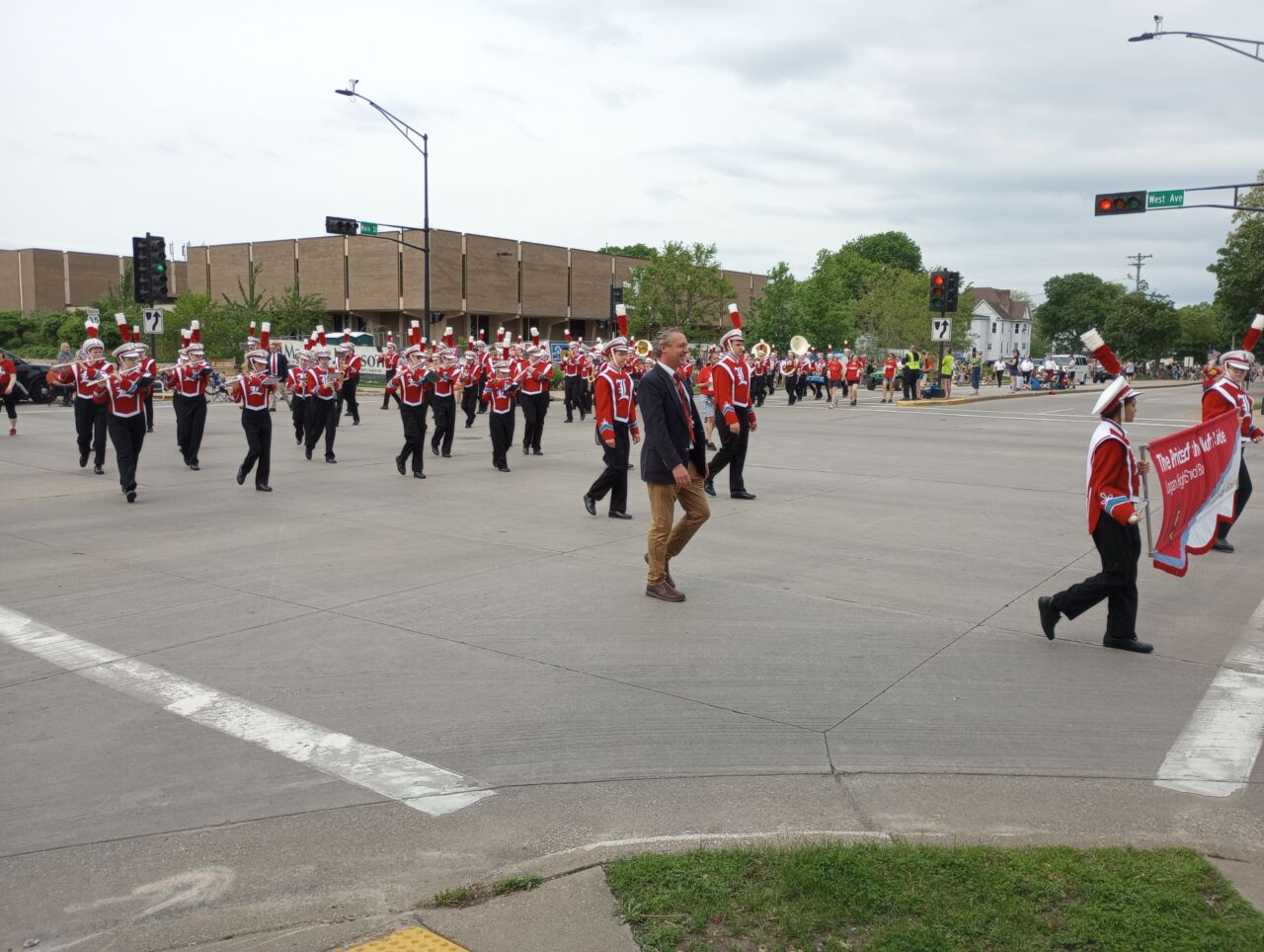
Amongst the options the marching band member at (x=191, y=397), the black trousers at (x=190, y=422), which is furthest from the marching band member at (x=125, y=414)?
the black trousers at (x=190, y=422)

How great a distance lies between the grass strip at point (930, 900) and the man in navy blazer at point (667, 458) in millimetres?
4074

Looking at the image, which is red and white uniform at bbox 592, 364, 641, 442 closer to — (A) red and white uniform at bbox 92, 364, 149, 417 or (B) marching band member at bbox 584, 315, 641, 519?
(B) marching band member at bbox 584, 315, 641, 519

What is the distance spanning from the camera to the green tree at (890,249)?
10762cm

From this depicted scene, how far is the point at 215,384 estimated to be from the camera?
117 ft

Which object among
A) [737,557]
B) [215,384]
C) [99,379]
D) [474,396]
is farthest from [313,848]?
[215,384]

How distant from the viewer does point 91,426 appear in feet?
52.5

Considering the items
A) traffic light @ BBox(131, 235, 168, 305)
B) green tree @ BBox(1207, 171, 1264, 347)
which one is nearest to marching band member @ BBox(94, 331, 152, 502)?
traffic light @ BBox(131, 235, 168, 305)

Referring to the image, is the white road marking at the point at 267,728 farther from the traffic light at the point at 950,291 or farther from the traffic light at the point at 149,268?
the traffic light at the point at 950,291

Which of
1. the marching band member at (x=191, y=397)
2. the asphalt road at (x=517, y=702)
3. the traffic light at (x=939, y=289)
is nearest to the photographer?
the asphalt road at (x=517, y=702)

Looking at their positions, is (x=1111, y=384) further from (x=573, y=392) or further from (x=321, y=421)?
(x=573, y=392)

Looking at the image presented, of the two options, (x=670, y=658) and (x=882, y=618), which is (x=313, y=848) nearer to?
(x=670, y=658)

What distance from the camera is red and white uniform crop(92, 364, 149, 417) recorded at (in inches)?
496

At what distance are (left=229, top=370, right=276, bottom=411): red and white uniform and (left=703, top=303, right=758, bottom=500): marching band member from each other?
233 inches

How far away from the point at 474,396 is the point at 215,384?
1498 centimetres
